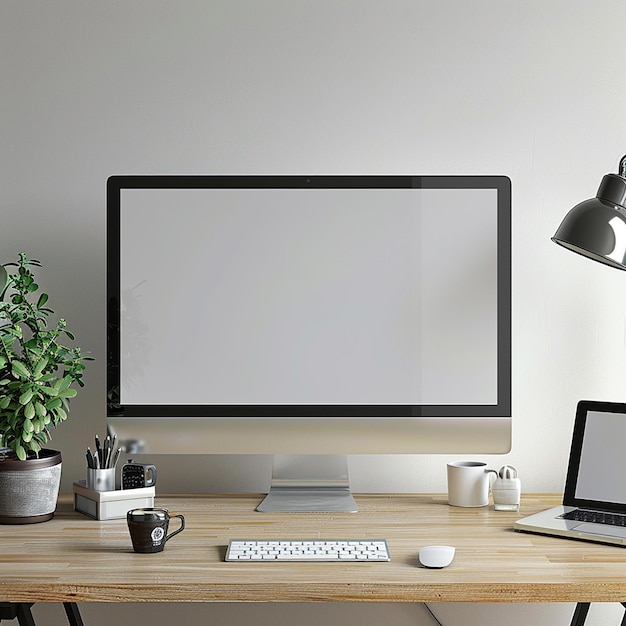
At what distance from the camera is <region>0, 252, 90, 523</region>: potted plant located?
5.55 feet

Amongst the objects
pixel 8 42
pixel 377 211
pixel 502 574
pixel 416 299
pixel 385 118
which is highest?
pixel 8 42

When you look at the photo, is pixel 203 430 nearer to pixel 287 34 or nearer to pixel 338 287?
pixel 338 287

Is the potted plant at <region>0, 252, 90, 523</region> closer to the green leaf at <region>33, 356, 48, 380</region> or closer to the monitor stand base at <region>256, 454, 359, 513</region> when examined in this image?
the green leaf at <region>33, 356, 48, 380</region>

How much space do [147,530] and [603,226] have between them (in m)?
1.05

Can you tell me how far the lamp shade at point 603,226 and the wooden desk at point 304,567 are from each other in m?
0.57

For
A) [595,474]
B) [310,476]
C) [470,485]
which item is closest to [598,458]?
[595,474]

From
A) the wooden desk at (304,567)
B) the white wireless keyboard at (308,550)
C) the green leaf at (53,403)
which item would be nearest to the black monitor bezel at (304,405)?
the green leaf at (53,403)

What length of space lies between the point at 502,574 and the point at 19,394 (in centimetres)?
105

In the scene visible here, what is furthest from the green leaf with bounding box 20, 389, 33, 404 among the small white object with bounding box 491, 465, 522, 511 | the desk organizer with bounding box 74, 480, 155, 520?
the small white object with bounding box 491, 465, 522, 511

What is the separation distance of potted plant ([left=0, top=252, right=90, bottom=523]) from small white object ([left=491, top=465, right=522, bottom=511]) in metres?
0.96

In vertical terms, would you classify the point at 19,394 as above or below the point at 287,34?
below

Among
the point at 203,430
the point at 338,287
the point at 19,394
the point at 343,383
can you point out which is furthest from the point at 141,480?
the point at 338,287

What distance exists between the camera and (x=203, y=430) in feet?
5.92

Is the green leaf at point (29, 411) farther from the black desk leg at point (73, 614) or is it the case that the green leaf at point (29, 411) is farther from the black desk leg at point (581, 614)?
the black desk leg at point (581, 614)
